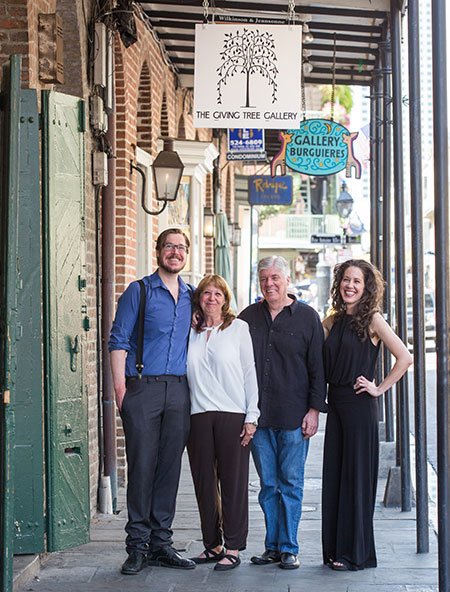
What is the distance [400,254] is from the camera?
7656mm

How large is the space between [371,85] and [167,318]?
24.1 feet

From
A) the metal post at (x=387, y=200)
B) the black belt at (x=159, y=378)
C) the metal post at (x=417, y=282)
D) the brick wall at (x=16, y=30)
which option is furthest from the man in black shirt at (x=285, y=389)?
the metal post at (x=387, y=200)

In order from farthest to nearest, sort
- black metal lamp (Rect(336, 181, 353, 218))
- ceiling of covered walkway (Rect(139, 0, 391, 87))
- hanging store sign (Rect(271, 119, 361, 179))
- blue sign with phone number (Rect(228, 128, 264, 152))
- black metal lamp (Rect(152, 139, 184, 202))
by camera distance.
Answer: black metal lamp (Rect(336, 181, 353, 218)) < blue sign with phone number (Rect(228, 128, 264, 152)) < hanging store sign (Rect(271, 119, 361, 179)) < black metal lamp (Rect(152, 139, 184, 202)) < ceiling of covered walkway (Rect(139, 0, 391, 87))

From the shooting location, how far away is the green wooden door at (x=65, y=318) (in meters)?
5.37

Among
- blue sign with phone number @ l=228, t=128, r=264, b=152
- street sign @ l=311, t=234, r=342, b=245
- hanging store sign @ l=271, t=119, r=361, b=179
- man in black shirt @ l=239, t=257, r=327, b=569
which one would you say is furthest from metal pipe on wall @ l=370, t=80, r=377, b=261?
street sign @ l=311, t=234, r=342, b=245

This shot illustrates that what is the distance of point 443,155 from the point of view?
4629 millimetres

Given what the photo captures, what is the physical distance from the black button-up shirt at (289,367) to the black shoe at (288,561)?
798 mm

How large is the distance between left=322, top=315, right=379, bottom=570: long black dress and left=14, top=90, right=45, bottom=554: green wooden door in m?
1.75

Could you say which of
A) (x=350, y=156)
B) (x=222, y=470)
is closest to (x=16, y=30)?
(x=222, y=470)

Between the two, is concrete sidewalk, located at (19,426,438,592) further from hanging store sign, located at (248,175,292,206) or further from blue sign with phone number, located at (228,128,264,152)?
hanging store sign, located at (248,175,292,206)

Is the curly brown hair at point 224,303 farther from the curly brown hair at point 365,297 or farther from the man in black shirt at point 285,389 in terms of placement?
the curly brown hair at point 365,297

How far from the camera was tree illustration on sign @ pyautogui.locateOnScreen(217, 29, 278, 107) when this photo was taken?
6.85 meters

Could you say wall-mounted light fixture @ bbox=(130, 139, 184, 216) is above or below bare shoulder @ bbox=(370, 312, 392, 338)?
above

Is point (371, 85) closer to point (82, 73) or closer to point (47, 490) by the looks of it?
point (82, 73)
